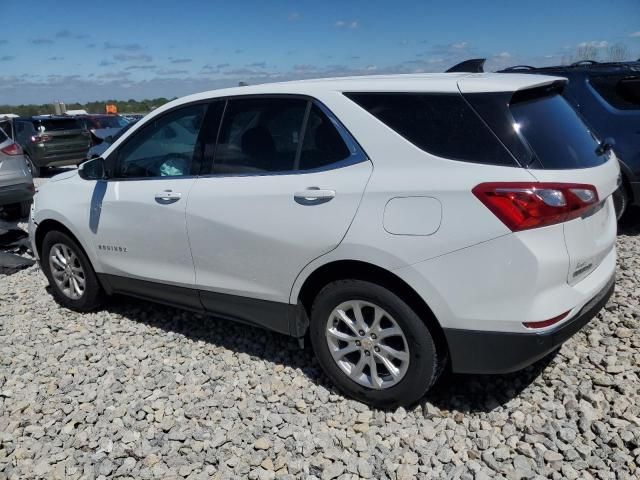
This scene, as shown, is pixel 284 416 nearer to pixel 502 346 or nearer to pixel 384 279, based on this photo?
pixel 384 279

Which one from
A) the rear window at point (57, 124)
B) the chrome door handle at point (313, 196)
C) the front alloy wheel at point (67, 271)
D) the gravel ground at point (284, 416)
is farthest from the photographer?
the rear window at point (57, 124)

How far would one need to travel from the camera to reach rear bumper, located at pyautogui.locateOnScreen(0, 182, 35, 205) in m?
7.95

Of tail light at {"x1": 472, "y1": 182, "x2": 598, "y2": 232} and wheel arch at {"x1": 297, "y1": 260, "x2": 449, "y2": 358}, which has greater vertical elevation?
tail light at {"x1": 472, "y1": 182, "x2": 598, "y2": 232}

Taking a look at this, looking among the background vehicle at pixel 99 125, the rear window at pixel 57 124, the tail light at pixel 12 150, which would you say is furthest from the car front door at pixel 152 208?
the rear window at pixel 57 124

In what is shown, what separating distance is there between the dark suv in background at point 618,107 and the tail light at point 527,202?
3670mm

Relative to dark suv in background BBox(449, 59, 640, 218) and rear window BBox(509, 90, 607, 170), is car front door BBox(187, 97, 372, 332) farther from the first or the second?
dark suv in background BBox(449, 59, 640, 218)

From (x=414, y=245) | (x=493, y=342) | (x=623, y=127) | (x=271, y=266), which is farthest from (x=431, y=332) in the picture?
(x=623, y=127)

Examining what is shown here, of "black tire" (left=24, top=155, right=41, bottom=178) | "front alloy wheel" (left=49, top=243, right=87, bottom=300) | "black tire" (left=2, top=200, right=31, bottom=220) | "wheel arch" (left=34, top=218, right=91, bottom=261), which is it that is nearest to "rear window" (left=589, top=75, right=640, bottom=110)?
"wheel arch" (left=34, top=218, right=91, bottom=261)

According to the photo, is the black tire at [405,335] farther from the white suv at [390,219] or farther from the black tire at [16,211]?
the black tire at [16,211]

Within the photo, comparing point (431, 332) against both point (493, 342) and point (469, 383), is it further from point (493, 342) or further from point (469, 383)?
point (469, 383)

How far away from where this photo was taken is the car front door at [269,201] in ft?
9.17

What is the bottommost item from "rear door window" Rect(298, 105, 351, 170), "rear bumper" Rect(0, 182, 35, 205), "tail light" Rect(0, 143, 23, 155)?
"rear bumper" Rect(0, 182, 35, 205)

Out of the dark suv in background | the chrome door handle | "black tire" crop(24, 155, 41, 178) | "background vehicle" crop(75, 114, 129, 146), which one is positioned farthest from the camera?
"background vehicle" crop(75, 114, 129, 146)

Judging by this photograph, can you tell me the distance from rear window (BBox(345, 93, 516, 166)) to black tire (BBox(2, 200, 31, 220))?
26.7 feet
